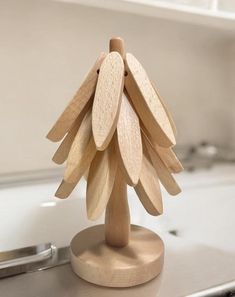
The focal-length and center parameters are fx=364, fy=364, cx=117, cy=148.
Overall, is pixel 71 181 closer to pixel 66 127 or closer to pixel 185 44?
pixel 66 127

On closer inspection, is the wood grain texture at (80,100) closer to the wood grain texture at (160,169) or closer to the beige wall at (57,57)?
the wood grain texture at (160,169)

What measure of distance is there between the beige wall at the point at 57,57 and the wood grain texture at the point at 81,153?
1.04 ft

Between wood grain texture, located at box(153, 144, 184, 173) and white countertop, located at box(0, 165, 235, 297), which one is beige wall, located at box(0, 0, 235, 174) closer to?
white countertop, located at box(0, 165, 235, 297)

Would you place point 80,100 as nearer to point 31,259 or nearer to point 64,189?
point 64,189

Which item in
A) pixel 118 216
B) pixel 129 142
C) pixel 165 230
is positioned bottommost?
pixel 165 230

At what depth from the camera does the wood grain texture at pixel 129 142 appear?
1.26 feet

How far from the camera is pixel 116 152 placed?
41cm

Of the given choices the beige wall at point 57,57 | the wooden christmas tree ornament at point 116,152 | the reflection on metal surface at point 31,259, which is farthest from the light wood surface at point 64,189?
the beige wall at point 57,57

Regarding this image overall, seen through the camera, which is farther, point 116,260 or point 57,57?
point 57,57

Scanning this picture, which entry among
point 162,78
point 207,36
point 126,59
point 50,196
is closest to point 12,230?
point 50,196

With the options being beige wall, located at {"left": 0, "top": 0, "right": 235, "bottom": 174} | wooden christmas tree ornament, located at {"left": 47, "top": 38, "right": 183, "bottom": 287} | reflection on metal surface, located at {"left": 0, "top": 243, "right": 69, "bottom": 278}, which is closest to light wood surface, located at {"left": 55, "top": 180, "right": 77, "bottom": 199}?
wooden christmas tree ornament, located at {"left": 47, "top": 38, "right": 183, "bottom": 287}

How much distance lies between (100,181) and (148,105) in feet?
0.32

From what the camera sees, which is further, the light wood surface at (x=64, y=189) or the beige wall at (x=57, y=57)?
the beige wall at (x=57, y=57)

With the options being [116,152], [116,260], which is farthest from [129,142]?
[116,260]
